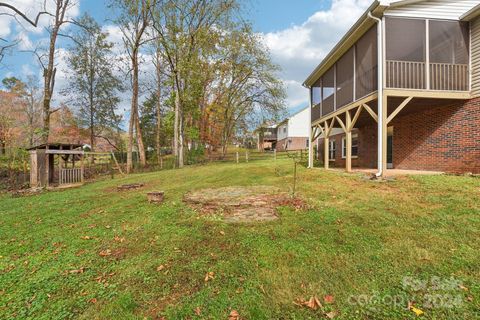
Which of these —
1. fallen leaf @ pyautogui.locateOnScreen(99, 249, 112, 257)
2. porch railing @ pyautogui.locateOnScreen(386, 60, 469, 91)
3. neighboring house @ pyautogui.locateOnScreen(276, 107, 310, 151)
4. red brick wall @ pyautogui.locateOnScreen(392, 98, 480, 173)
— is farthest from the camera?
neighboring house @ pyautogui.locateOnScreen(276, 107, 310, 151)

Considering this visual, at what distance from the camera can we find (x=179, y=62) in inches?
747

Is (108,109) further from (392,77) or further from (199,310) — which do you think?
(199,310)

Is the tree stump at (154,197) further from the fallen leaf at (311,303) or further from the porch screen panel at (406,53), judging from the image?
the porch screen panel at (406,53)

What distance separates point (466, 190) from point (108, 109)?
30627mm

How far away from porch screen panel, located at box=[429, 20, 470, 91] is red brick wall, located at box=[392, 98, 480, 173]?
34.2 inches

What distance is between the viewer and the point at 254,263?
306 centimetres

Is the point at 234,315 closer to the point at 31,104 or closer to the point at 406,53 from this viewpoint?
the point at 406,53

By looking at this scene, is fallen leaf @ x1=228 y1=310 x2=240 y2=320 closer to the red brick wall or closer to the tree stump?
the tree stump

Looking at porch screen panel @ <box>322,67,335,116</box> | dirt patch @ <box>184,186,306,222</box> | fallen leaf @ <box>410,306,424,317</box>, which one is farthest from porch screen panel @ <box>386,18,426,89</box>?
fallen leaf @ <box>410,306,424,317</box>

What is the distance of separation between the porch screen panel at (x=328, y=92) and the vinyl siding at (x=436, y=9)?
420cm

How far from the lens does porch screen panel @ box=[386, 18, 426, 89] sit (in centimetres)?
803

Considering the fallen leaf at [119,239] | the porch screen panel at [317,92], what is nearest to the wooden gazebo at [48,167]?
the fallen leaf at [119,239]

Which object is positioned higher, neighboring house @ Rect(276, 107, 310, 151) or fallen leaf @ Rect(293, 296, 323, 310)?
neighboring house @ Rect(276, 107, 310, 151)

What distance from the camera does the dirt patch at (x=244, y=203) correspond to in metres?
4.89
